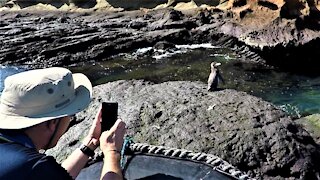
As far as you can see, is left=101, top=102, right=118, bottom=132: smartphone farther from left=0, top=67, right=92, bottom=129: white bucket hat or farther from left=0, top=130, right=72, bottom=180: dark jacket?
left=0, top=130, right=72, bottom=180: dark jacket

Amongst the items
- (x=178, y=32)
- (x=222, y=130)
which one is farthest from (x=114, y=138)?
(x=178, y=32)

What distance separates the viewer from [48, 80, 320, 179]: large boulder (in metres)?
5.01

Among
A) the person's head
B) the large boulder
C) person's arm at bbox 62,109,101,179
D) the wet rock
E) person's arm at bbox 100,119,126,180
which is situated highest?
the person's head

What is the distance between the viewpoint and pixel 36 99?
8.27ft

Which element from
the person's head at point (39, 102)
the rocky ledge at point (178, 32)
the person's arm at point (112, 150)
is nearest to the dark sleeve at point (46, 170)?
the person's head at point (39, 102)

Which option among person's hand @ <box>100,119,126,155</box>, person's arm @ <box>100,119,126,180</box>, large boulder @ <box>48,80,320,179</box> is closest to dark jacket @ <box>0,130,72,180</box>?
person's arm @ <box>100,119,126,180</box>

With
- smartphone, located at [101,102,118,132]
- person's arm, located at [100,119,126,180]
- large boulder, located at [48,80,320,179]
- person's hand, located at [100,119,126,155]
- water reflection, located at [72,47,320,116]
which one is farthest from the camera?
water reflection, located at [72,47,320,116]

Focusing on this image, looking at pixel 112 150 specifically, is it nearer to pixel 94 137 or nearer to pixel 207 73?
pixel 94 137

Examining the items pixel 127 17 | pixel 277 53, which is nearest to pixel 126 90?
pixel 277 53

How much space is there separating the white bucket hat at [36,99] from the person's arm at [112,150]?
1.06ft

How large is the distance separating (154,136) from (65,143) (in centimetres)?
93

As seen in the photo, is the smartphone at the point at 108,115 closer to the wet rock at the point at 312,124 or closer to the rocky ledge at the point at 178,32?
the wet rock at the point at 312,124

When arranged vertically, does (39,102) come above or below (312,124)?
above

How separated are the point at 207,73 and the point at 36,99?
491 inches
